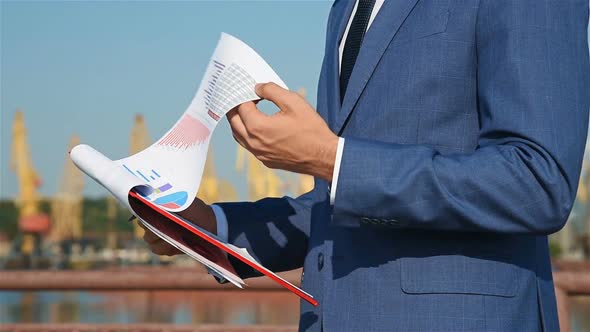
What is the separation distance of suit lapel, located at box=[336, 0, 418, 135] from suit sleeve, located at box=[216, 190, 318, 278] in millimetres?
310

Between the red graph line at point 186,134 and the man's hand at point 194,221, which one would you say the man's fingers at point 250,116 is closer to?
the red graph line at point 186,134

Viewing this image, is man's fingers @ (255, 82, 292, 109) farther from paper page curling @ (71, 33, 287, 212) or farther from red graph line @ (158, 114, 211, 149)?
red graph line @ (158, 114, 211, 149)

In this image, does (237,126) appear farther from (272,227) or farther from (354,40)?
(272,227)

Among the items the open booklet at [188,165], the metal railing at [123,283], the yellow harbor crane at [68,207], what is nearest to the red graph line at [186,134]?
the open booklet at [188,165]

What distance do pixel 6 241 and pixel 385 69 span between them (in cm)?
7721

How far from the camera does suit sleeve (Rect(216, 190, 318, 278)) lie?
1.62m

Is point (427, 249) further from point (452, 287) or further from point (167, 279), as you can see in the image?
point (167, 279)

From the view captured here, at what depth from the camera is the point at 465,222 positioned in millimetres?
1170

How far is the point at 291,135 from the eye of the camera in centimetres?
118

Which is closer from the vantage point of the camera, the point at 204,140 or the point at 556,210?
the point at 556,210

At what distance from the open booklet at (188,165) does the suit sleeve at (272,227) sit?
0.75ft

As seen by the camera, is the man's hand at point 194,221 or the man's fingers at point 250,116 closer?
the man's fingers at point 250,116

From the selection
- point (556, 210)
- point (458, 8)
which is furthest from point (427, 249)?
point (458, 8)

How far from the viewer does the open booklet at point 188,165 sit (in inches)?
48.5
